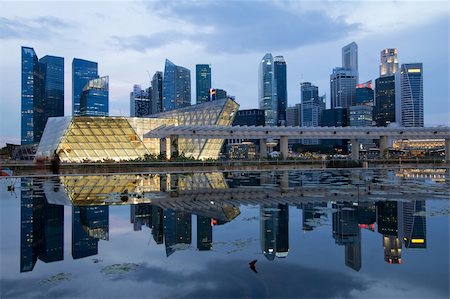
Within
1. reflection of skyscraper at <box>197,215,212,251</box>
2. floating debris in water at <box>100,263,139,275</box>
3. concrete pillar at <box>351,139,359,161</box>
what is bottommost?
floating debris in water at <box>100,263,139,275</box>

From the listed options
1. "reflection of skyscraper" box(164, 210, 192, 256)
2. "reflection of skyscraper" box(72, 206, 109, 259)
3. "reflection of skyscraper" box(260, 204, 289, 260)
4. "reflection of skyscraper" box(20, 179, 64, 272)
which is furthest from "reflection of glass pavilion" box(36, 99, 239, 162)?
"reflection of skyscraper" box(164, 210, 192, 256)

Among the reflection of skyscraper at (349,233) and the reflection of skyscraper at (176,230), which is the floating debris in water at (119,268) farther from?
the reflection of skyscraper at (349,233)

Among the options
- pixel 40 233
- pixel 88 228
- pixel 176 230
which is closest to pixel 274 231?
pixel 176 230

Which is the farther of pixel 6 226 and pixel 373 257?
pixel 6 226

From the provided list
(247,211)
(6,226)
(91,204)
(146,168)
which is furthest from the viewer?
(146,168)

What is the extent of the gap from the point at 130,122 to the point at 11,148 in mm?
126261

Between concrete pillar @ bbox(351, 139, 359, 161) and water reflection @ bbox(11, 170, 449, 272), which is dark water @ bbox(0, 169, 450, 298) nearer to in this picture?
water reflection @ bbox(11, 170, 449, 272)

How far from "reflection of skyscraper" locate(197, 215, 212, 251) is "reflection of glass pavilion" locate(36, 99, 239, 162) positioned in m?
49.6

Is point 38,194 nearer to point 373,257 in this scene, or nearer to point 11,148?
point 373,257

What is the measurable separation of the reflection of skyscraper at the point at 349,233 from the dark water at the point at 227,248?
4 centimetres

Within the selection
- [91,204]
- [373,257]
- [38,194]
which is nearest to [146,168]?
[38,194]

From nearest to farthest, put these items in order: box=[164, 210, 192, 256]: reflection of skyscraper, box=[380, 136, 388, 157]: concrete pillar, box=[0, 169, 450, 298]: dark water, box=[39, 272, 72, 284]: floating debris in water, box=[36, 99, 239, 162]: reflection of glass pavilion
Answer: box=[0, 169, 450, 298]: dark water → box=[39, 272, 72, 284]: floating debris in water → box=[164, 210, 192, 256]: reflection of skyscraper → box=[36, 99, 239, 162]: reflection of glass pavilion → box=[380, 136, 388, 157]: concrete pillar

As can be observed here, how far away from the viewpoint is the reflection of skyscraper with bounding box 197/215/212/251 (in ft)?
38.6

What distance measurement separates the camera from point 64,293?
785cm
